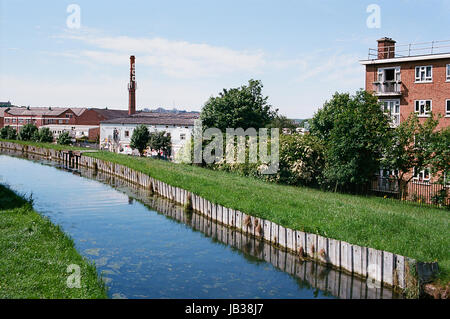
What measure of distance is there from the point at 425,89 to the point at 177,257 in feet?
96.6

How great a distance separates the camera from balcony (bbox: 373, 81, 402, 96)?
42969mm

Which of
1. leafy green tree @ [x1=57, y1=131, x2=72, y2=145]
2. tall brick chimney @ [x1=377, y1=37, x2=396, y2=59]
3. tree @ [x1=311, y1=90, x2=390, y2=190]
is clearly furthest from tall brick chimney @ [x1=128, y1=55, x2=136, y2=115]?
tree @ [x1=311, y1=90, x2=390, y2=190]

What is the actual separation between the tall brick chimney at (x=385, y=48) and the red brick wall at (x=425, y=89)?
1312 mm

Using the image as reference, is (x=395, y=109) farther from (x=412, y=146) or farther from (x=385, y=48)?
(x=412, y=146)

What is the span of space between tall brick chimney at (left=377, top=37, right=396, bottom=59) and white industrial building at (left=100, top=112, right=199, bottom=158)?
38090mm

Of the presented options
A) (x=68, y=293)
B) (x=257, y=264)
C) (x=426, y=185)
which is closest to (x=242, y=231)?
(x=257, y=264)

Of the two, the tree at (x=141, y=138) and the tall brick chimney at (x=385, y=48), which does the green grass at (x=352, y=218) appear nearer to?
the tall brick chimney at (x=385, y=48)

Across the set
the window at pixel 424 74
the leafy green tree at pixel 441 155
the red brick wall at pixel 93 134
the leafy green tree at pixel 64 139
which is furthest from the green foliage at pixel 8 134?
the leafy green tree at pixel 441 155

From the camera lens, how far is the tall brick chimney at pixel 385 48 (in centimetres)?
4493

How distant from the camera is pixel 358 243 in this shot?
68.6 feet

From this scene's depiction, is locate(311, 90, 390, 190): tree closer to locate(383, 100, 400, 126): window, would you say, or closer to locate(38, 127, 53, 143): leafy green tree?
locate(383, 100, 400, 126): window

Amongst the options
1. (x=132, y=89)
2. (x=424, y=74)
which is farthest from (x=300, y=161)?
(x=132, y=89)

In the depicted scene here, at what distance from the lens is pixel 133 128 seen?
8400 centimetres
